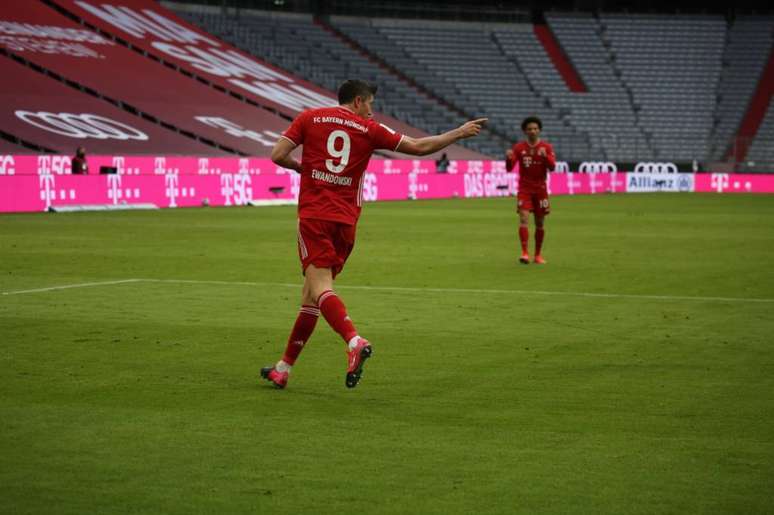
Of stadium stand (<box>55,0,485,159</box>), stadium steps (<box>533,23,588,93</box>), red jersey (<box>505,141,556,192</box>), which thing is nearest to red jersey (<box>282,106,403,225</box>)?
red jersey (<box>505,141,556,192</box>)

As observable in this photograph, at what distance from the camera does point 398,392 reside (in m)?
8.72

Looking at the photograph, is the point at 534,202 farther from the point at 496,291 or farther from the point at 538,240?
the point at 496,291

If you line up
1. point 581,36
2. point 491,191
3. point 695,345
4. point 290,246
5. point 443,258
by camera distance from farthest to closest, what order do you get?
1. point 581,36
2. point 491,191
3. point 290,246
4. point 443,258
5. point 695,345

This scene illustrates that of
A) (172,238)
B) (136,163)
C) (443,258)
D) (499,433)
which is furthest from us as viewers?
(136,163)

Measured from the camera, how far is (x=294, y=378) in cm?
934

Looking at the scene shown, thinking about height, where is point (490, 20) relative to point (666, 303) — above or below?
above

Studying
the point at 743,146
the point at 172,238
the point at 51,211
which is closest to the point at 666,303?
the point at 172,238

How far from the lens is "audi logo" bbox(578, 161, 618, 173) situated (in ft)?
212

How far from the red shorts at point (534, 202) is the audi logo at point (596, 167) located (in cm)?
4468

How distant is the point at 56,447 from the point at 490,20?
237ft

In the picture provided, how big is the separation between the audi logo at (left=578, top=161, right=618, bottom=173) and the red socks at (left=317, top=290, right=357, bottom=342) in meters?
56.9

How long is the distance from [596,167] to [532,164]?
45151mm

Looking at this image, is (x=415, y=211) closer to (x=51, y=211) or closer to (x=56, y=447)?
(x=51, y=211)

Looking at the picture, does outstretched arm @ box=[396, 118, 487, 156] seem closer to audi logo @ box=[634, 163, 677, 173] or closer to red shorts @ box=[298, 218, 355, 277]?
red shorts @ box=[298, 218, 355, 277]
